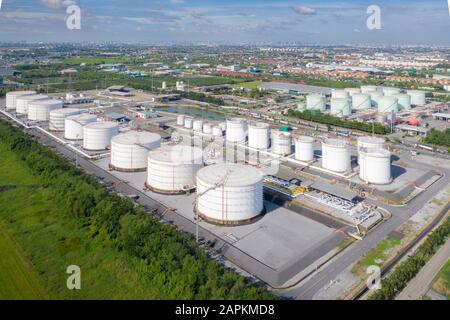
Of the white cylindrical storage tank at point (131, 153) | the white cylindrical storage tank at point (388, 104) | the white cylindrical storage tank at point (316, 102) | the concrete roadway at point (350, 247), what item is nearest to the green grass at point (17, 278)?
the concrete roadway at point (350, 247)

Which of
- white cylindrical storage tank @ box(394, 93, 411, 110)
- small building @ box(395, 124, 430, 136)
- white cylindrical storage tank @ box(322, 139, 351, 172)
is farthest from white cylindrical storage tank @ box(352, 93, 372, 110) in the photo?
white cylindrical storage tank @ box(322, 139, 351, 172)

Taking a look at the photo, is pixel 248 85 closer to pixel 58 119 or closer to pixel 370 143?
pixel 58 119

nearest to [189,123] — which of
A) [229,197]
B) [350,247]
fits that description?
[229,197]

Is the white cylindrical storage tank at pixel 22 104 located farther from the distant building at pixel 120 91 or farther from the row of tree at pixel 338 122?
the row of tree at pixel 338 122

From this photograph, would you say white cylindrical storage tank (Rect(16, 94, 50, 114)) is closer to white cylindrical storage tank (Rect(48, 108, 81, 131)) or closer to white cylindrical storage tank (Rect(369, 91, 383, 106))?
white cylindrical storage tank (Rect(48, 108, 81, 131))
